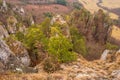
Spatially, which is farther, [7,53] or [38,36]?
[38,36]

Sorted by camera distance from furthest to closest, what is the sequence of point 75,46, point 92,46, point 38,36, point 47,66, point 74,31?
point 92,46 → point 74,31 → point 75,46 → point 38,36 → point 47,66

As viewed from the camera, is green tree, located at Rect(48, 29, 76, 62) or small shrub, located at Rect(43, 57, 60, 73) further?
green tree, located at Rect(48, 29, 76, 62)

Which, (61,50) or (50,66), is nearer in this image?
(50,66)

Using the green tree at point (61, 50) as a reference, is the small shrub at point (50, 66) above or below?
above

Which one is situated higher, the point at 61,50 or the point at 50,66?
the point at 50,66

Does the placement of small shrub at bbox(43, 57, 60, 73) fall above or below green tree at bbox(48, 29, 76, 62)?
above

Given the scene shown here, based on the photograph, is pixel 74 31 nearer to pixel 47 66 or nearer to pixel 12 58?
pixel 47 66

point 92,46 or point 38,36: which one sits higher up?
point 38,36

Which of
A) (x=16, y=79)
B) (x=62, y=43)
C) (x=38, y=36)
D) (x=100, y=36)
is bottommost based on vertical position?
(x=100, y=36)

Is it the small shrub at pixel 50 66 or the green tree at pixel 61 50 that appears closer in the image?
the small shrub at pixel 50 66

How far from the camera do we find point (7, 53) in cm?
2738

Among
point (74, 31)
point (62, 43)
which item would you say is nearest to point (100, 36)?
point (74, 31)

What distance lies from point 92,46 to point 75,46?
27.8m

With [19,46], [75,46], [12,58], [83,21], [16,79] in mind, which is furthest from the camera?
[83,21]
